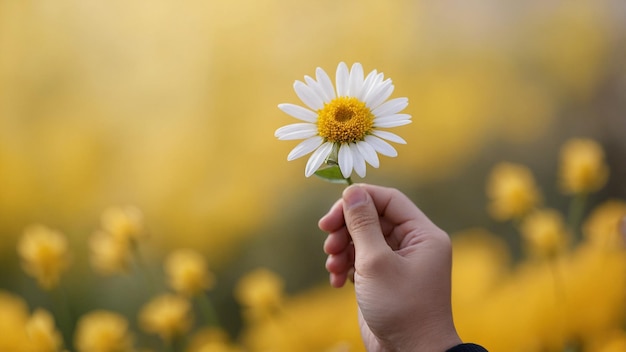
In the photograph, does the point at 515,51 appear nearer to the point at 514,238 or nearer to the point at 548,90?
the point at 548,90

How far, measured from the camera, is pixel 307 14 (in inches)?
44.6

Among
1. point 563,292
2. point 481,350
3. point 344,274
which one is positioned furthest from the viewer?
point 563,292

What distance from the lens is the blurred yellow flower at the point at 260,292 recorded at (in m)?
1.07

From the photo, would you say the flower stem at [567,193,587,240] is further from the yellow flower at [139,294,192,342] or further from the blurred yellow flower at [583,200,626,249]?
the yellow flower at [139,294,192,342]

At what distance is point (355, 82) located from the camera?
651 mm

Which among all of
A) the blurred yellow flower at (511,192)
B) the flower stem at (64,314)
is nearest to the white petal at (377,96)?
the blurred yellow flower at (511,192)

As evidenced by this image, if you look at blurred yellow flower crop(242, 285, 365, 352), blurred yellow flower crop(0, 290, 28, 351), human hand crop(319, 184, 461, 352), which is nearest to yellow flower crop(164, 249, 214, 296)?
blurred yellow flower crop(242, 285, 365, 352)

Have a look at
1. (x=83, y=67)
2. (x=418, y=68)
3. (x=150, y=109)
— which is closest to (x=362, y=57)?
(x=418, y=68)

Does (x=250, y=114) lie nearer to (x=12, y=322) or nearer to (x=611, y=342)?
(x=12, y=322)

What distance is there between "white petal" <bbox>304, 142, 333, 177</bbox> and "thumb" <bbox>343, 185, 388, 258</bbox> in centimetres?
5

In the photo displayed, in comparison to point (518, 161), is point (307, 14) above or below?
above

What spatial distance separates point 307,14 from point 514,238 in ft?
1.68

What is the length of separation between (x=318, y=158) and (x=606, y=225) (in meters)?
0.67

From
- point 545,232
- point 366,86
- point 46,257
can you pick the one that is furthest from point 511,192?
point 46,257
